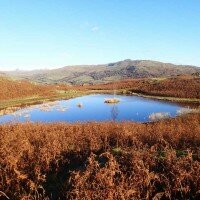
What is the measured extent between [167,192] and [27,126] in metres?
17.0

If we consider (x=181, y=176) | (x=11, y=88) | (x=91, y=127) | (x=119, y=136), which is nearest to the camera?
(x=181, y=176)

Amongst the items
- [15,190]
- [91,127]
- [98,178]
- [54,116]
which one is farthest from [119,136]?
[54,116]

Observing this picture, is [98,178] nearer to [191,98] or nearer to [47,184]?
[47,184]

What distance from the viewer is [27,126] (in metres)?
24.6

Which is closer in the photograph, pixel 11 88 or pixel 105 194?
pixel 105 194

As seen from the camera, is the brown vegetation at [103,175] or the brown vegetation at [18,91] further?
the brown vegetation at [18,91]

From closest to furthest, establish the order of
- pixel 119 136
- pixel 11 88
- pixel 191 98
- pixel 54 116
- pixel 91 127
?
pixel 119 136, pixel 91 127, pixel 54 116, pixel 191 98, pixel 11 88

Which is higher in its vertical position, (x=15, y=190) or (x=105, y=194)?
(x=105, y=194)

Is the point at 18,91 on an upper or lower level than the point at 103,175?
lower

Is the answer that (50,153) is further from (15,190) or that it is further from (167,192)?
(167,192)

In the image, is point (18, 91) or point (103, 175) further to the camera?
point (18, 91)

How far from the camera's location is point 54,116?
2052 inches

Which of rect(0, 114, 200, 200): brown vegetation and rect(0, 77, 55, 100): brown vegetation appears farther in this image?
rect(0, 77, 55, 100): brown vegetation

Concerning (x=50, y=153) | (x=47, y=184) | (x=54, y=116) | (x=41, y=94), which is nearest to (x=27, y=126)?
(x=50, y=153)
